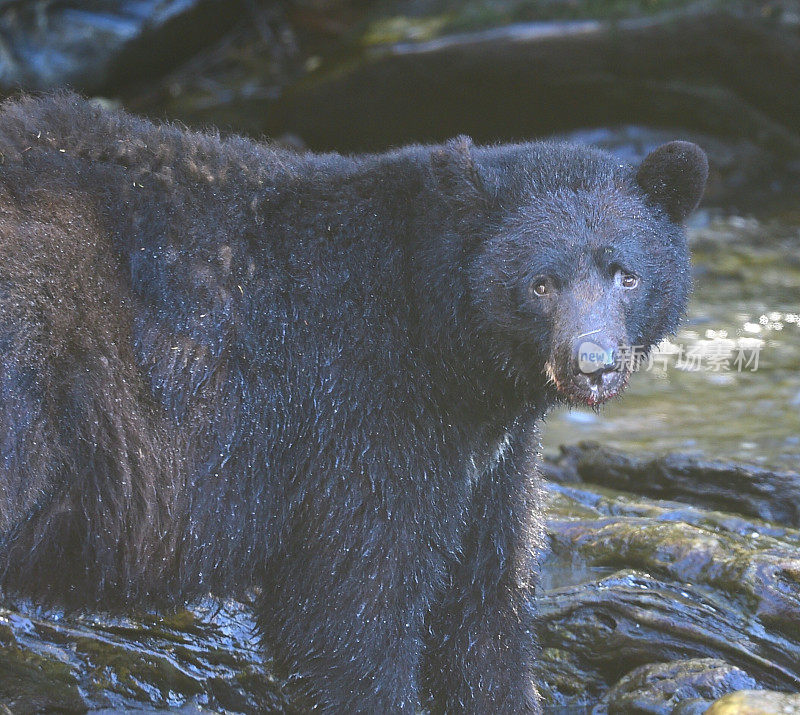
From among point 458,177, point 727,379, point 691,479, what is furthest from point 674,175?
point 727,379

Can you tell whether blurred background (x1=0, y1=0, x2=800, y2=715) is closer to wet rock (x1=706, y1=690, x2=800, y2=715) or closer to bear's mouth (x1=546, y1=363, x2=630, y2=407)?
wet rock (x1=706, y1=690, x2=800, y2=715)

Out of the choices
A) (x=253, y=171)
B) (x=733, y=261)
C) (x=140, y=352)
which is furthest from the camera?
(x=733, y=261)

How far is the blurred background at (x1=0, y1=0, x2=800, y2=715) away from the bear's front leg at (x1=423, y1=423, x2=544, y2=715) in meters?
0.34

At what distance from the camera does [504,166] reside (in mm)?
4102

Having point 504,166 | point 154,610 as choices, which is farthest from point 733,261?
point 154,610

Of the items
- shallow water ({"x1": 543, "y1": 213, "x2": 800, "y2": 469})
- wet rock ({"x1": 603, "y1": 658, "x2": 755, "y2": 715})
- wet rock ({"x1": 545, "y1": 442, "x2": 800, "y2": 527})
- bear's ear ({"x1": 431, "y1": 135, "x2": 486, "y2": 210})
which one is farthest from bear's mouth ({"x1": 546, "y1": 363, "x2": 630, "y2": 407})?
shallow water ({"x1": 543, "y1": 213, "x2": 800, "y2": 469})

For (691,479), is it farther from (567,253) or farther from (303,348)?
(303,348)

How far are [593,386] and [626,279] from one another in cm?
47

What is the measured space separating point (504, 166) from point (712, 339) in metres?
4.87

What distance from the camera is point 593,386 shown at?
12.2 feet

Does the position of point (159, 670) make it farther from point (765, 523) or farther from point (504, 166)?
point (765, 523)

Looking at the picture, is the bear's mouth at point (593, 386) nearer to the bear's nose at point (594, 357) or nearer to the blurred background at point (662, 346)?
the bear's nose at point (594, 357)

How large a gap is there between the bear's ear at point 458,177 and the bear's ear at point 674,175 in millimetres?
640
